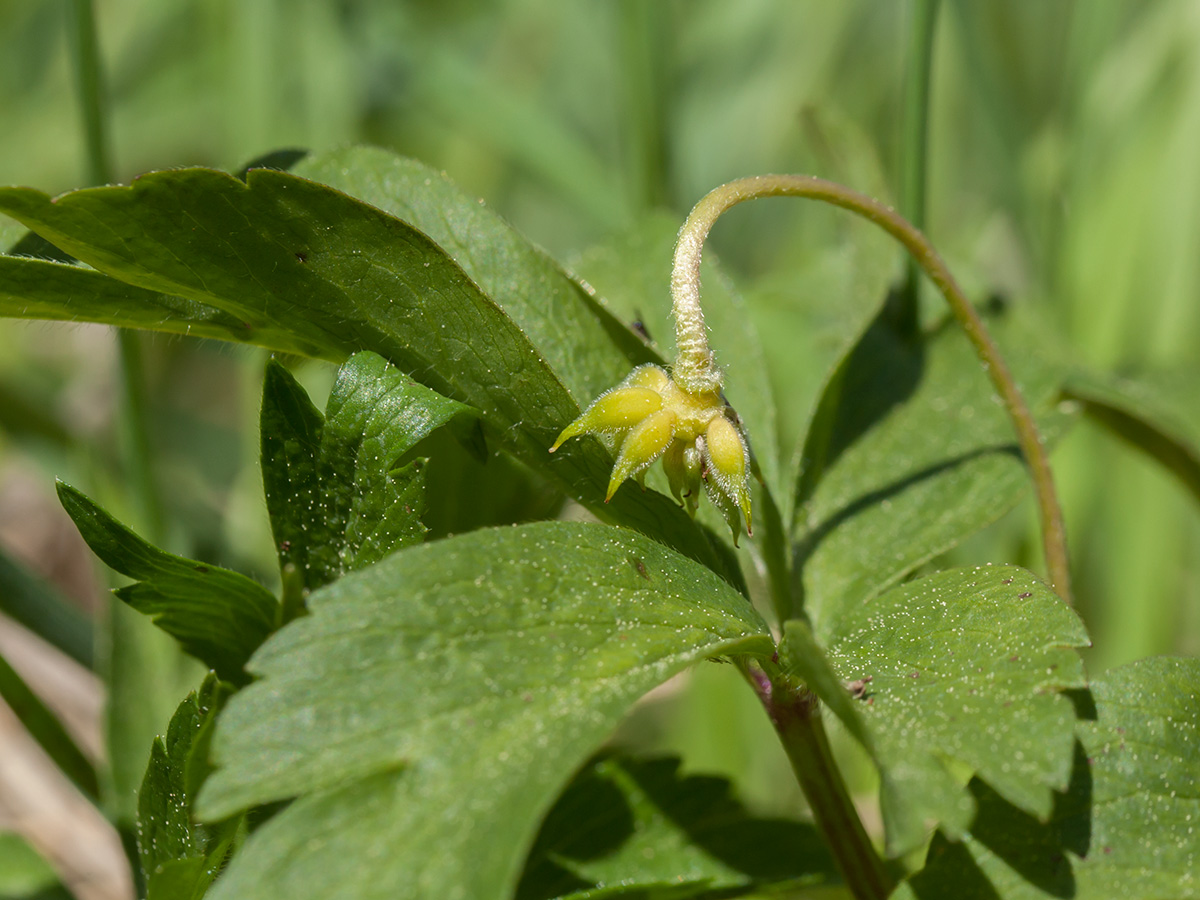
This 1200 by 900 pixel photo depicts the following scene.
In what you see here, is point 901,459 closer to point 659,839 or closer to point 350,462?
point 659,839

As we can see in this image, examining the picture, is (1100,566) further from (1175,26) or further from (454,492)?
(454,492)

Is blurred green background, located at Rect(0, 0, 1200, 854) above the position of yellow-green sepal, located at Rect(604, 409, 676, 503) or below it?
above

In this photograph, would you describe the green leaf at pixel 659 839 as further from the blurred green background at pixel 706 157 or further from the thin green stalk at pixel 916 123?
the thin green stalk at pixel 916 123

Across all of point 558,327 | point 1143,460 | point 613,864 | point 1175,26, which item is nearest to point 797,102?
point 1175,26

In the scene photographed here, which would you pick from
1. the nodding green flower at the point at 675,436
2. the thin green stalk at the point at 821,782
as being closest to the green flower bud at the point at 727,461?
the nodding green flower at the point at 675,436

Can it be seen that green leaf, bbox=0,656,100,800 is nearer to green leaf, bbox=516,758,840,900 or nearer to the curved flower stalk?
green leaf, bbox=516,758,840,900

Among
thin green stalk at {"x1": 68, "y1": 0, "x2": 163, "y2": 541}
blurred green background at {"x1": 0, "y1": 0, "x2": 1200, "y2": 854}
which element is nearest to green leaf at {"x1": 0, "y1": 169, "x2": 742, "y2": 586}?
blurred green background at {"x1": 0, "y1": 0, "x2": 1200, "y2": 854}
